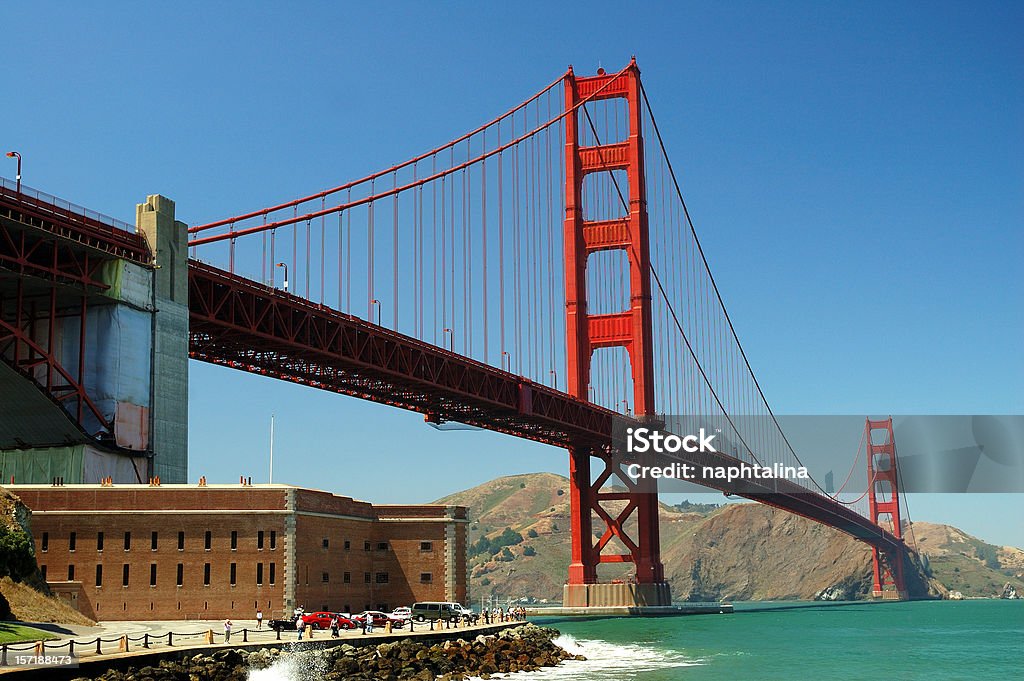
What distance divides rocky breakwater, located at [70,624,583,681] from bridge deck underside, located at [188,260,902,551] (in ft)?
63.7

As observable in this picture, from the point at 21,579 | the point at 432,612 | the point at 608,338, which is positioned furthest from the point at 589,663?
the point at 608,338

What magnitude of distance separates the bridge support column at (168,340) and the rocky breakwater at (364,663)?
48.5ft

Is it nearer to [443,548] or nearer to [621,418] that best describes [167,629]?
[443,548]

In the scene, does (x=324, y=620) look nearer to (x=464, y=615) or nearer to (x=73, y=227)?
(x=464, y=615)

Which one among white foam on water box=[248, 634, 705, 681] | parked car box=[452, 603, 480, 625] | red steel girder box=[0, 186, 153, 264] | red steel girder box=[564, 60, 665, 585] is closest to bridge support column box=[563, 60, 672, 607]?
red steel girder box=[564, 60, 665, 585]

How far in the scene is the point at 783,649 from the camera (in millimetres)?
73312

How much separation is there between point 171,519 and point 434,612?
13.4 m

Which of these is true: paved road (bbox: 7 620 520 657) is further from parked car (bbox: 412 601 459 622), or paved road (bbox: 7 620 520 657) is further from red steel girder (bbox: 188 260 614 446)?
red steel girder (bbox: 188 260 614 446)

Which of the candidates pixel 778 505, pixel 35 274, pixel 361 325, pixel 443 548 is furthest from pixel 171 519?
pixel 778 505

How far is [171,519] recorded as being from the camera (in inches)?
1933

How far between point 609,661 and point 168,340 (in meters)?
23.8

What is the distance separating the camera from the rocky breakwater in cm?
3794

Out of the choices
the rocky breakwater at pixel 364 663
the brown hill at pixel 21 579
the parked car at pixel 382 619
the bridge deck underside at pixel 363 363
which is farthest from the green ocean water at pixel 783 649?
the brown hill at pixel 21 579

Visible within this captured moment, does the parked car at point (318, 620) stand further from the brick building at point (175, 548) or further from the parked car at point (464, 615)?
the parked car at point (464, 615)
